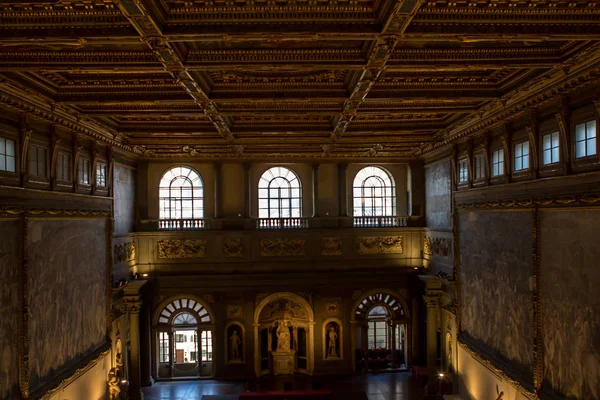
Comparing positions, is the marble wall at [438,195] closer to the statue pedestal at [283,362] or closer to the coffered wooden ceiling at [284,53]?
the coffered wooden ceiling at [284,53]

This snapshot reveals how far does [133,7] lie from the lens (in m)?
6.11

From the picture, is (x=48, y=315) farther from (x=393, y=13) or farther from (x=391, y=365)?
(x=391, y=365)

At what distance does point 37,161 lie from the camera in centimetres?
1150

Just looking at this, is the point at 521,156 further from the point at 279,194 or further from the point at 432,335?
the point at 279,194

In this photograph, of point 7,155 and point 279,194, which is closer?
point 7,155

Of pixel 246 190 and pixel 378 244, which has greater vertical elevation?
pixel 246 190

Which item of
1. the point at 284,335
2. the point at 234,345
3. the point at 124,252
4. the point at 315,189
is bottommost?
the point at 234,345

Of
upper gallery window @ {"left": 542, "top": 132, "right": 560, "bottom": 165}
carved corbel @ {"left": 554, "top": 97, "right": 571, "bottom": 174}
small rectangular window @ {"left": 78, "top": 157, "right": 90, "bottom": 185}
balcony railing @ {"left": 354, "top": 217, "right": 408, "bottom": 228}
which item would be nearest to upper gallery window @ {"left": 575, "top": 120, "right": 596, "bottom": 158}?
carved corbel @ {"left": 554, "top": 97, "right": 571, "bottom": 174}

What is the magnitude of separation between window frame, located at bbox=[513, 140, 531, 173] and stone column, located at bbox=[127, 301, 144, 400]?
47.2ft

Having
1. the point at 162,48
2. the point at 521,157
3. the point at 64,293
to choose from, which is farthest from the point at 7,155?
the point at 521,157

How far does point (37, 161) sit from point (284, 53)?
23.5 feet

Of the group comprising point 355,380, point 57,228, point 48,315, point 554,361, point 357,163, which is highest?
point 357,163

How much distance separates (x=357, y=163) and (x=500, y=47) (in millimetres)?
12807

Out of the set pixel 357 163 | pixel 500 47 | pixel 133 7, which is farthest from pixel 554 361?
pixel 357 163
